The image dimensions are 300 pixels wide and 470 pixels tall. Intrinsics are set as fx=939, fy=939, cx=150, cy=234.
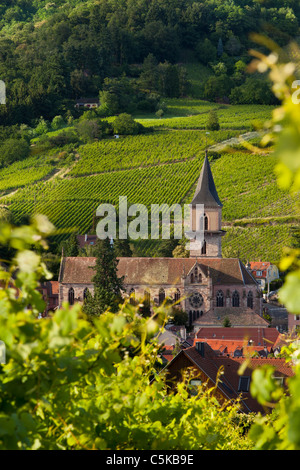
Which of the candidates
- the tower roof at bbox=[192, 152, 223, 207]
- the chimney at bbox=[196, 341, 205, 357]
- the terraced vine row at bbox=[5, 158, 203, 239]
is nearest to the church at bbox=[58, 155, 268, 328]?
the tower roof at bbox=[192, 152, 223, 207]

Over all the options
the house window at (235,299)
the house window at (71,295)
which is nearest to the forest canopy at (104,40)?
the house window at (71,295)

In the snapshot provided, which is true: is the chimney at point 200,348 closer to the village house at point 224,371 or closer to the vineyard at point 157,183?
the village house at point 224,371

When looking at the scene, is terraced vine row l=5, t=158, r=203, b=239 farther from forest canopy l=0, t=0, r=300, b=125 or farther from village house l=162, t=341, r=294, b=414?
village house l=162, t=341, r=294, b=414

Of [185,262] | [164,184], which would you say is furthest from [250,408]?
[164,184]

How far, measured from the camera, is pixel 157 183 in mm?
71250

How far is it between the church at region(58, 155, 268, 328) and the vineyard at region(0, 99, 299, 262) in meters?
9.11

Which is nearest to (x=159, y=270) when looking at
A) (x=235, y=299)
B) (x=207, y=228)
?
(x=207, y=228)

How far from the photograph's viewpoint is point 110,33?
4946 inches

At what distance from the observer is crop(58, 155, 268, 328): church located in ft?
152

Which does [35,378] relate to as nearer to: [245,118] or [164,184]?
[164,184]

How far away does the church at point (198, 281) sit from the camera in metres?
46.3

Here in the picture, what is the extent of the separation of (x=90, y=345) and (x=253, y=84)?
105 m

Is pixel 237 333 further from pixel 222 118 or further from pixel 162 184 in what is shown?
pixel 222 118

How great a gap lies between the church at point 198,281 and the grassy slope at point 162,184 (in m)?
8.51
